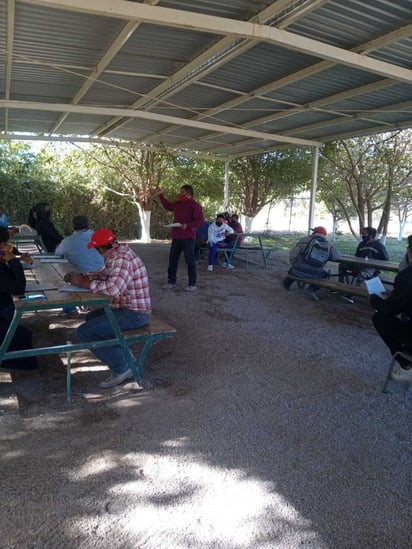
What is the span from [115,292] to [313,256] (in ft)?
14.6

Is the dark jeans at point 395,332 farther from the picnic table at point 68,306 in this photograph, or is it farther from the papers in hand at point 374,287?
the picnic table at point 68,306

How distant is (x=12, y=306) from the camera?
3.74 metres

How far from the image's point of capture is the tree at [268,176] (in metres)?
15.3

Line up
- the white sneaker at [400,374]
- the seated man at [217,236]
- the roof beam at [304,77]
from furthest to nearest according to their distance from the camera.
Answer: the seated man at [217,236], the roof beam at [304,77], the white sneaker at [400,374]

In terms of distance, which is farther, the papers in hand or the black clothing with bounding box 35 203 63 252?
the black clothing with bounding box 35 203 63 252

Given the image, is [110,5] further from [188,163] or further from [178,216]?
[188,163]

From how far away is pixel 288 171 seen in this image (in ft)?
50.9

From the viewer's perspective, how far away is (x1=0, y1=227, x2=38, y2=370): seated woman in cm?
343

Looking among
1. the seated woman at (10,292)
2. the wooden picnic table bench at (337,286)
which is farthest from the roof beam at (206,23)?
the wooden picnic table bench at (337,286)

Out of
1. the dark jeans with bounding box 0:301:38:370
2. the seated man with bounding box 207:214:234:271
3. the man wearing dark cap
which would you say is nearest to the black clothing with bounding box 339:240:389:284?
the seated man with bounding box 207:214:234:271

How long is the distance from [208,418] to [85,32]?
463 cm

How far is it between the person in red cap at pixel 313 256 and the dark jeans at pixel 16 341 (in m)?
4.60

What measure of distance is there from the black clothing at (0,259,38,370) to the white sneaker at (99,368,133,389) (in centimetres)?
67

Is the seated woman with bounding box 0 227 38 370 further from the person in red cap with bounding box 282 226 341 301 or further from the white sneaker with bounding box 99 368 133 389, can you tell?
the person in red cap with bounding box 282 226 341 301
